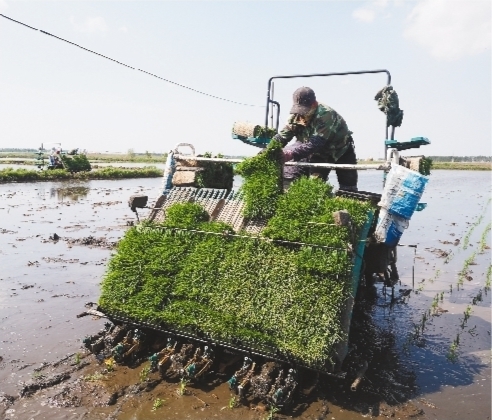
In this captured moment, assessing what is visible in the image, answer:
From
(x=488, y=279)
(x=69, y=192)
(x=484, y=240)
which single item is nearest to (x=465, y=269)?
(x=488, y=279)

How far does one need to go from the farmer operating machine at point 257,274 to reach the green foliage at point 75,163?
34747 mm

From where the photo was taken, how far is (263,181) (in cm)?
562

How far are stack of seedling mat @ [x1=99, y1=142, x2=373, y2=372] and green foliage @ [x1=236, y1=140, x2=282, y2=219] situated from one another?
0.01 metres

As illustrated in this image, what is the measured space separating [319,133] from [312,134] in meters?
0.12

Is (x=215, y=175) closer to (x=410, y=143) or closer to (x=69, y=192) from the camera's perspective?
(x=410, y=143)

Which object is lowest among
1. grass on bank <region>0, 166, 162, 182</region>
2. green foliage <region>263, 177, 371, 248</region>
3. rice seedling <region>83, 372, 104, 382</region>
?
rice seedling <region>83, 372, 104, 382</region>

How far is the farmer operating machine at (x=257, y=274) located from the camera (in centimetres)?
474

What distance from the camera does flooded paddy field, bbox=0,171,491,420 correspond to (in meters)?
4.82

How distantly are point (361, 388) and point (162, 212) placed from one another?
3344mm

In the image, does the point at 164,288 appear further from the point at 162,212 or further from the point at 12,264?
the point at 12,264

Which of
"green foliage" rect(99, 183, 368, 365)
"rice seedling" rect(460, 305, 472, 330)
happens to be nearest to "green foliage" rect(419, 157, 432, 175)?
"green foliage" rect(99, 183, 368, 365)

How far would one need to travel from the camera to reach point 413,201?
17.0 feet

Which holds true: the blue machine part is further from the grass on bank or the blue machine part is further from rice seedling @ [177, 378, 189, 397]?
the grass on bank

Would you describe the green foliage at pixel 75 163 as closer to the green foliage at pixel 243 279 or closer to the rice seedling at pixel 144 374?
the green foliage at pixel 243 279
